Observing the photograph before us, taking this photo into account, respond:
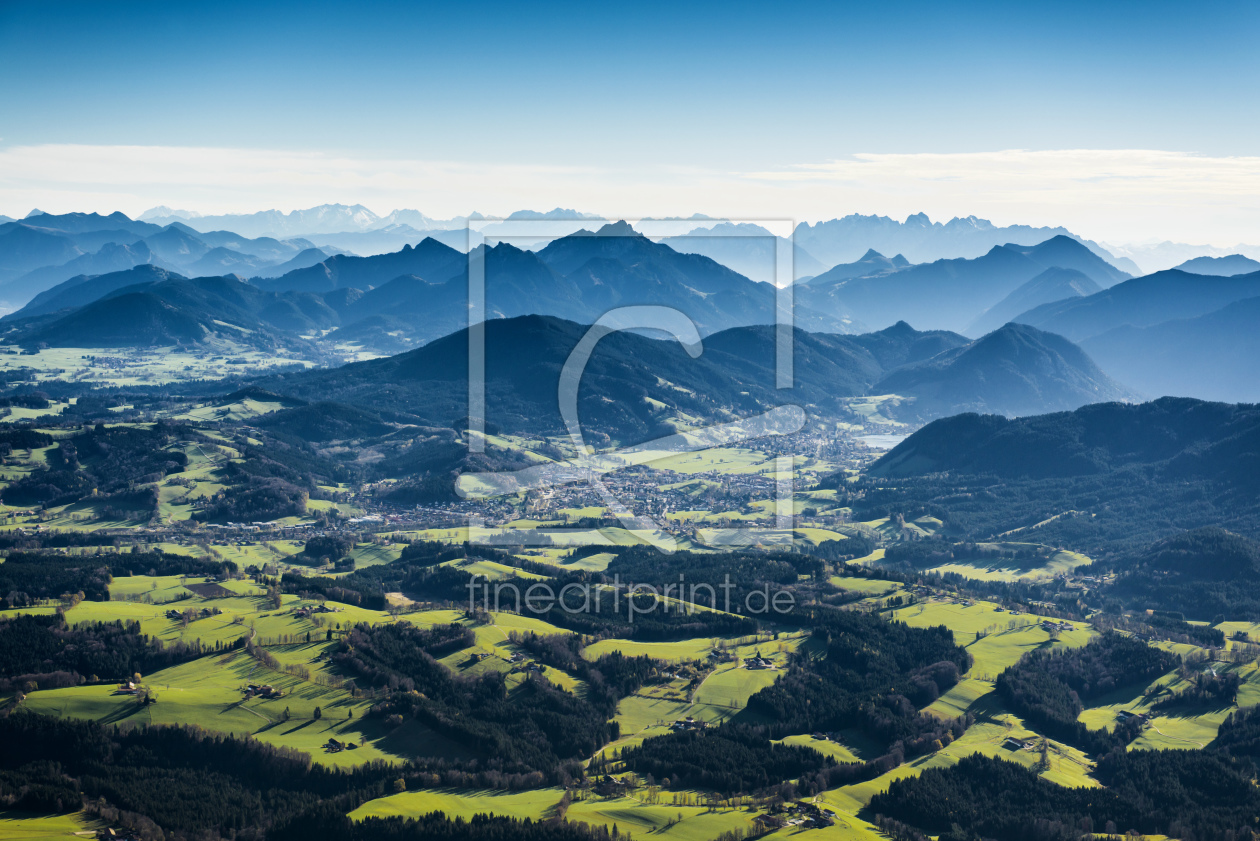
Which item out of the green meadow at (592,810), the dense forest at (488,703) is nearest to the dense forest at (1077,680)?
the green meadow at (592,810)

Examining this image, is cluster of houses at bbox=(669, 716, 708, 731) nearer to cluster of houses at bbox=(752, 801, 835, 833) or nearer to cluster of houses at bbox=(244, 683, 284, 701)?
cluster of houses at bbox=(752, 801, 835, 833)

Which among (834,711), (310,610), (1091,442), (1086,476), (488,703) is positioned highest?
(1091,442)

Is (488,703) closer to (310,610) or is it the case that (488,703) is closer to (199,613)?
(310,610)

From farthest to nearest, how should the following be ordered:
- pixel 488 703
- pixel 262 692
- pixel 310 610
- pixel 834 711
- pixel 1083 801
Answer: pixel 310 610 → pixel 834 711 → pixel 488 703 → pixel 262 692 → pixel 1083 801

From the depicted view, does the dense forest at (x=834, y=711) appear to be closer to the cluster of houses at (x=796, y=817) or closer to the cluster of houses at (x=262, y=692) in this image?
the cluster of houses at (x=796, y=817)

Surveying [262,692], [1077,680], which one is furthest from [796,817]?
[262,692]

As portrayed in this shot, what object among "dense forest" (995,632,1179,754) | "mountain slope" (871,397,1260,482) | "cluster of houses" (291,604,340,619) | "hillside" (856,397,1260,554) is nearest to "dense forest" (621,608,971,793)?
"dense forest" (995,632,1179,754)

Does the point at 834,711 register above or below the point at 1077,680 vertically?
above
